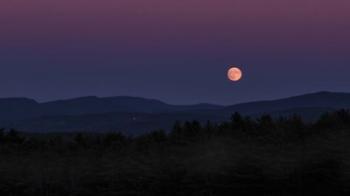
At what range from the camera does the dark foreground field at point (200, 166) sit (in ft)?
56.7

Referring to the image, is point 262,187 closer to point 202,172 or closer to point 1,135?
point 202,172

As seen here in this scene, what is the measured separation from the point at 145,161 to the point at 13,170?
3.24 m

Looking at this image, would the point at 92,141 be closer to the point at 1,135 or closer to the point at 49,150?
the point at 49,150

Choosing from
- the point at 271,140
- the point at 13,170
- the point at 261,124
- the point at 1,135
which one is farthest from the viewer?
the point at 1,135

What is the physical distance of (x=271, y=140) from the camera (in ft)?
65.6

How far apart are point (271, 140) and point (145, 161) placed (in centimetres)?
355

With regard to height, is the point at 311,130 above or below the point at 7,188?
above

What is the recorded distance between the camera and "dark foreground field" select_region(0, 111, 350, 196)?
680 inches

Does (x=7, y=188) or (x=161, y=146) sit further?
(x=161, y=146)

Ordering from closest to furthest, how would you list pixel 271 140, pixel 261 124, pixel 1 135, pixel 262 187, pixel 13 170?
pixel 262 187, pixel 13 170, pixel 271 140, pixel 261 124, pixel 1 135

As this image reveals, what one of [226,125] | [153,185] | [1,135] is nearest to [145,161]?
[153,185]

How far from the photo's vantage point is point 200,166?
59.5ft

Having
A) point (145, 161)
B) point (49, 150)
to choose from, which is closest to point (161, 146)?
point (145, 161)

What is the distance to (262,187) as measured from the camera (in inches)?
679
